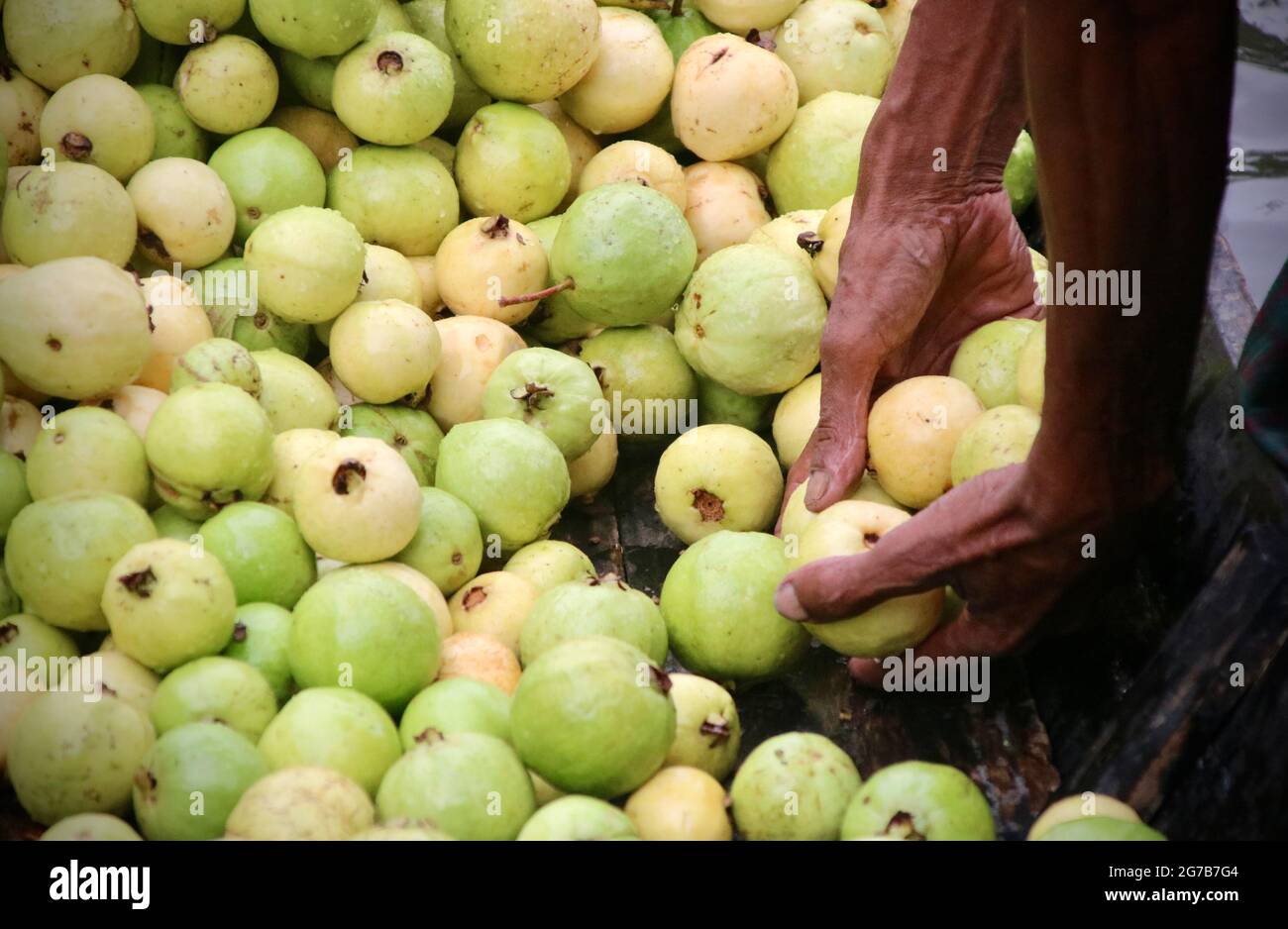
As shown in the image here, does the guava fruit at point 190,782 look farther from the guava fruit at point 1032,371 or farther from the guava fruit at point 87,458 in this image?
the guava fruit at point 1032,371

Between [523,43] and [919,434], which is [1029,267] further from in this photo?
[523,43]

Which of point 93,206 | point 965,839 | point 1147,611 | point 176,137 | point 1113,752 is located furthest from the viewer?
point 176,137

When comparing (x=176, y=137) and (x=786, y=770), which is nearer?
(x=786, y=770)

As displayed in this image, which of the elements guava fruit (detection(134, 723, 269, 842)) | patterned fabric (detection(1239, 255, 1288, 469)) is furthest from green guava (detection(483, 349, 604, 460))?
patterned fabric (detection(1239, 255, 1288, 469))

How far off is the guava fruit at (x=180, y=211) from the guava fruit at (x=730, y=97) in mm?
1253

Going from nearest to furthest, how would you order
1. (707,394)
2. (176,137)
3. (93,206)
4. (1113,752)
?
(1113,752) → (93,206) → (176,137) → (707,394)

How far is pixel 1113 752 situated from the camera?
2.27m

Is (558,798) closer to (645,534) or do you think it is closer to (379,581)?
(379,581)

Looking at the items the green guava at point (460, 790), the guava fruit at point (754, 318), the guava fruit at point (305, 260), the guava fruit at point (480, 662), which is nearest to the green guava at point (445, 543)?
the guava fruit at point (480, 662)

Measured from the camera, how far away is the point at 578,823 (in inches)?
76.6

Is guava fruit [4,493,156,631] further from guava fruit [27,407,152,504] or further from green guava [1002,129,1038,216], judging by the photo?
green guava [1002,129,1038,216]
